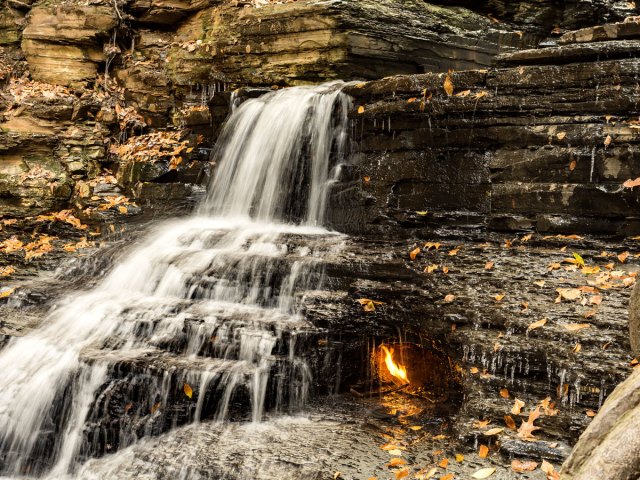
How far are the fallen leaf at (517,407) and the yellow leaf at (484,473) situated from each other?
0.58 meters

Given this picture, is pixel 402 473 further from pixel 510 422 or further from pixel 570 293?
pixel 570 293

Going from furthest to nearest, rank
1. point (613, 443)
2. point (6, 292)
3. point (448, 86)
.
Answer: point (6, 292)
point (448, 86)
point (613, 443)

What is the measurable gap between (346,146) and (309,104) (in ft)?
3.74

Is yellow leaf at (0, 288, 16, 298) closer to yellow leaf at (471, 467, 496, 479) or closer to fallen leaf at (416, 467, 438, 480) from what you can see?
fallen leaf at (416, 467, 438, 480)

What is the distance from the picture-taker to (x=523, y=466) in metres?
4.16

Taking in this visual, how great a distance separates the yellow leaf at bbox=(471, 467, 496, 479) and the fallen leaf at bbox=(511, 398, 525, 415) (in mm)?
578

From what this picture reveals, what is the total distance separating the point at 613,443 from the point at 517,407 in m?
2.13

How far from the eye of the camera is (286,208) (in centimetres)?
894

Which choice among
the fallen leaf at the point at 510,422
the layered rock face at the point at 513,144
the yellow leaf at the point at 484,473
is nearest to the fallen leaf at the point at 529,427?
the fallen leaf at the point at 510,422

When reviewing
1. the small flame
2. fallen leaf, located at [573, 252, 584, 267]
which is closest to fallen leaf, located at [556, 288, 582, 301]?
fallen leaf, located at [573, 252, 584, 267]

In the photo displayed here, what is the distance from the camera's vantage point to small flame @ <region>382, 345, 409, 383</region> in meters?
6.55

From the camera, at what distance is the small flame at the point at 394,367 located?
6547 mm

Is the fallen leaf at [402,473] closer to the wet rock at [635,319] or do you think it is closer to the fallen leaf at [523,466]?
the fallen leaf at [523,466]

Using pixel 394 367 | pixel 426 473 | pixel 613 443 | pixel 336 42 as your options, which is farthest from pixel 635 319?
pixel 336 42
